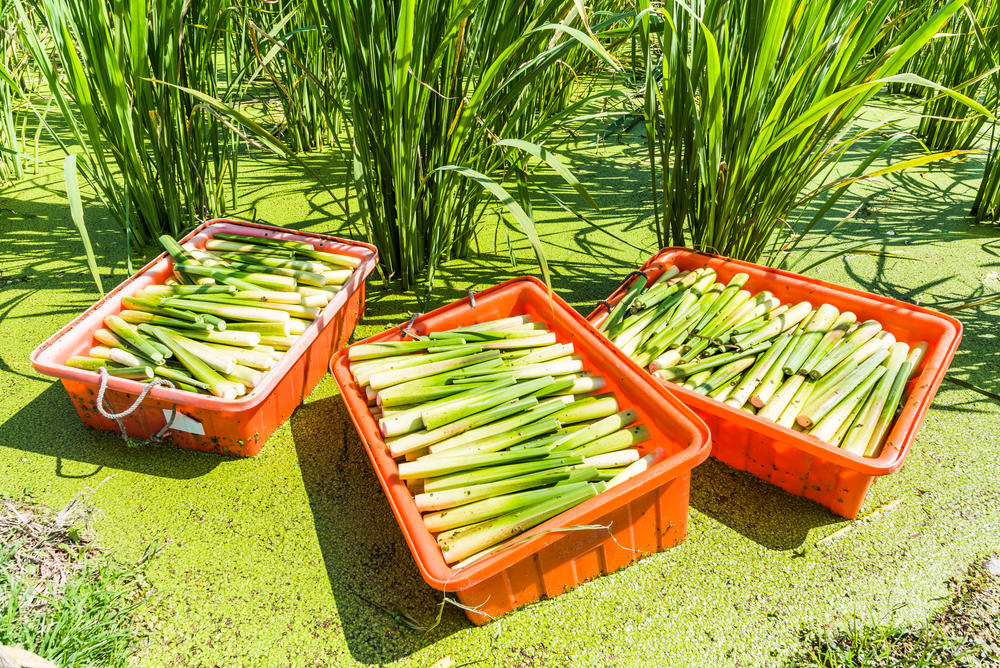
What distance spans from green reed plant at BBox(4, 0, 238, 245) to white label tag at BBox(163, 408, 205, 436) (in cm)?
70

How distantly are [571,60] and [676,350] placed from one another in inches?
86.9

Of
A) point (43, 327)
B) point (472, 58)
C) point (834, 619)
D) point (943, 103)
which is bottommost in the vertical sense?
point (834, 619)

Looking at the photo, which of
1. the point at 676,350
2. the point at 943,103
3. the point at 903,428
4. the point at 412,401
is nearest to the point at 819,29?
the point at 676,350

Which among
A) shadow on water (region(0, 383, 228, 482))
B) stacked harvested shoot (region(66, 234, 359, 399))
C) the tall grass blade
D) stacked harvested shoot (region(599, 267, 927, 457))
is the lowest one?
shadow on water (region(0, 383, 228, 482))

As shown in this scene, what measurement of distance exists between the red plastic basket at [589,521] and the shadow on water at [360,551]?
0.15 metres

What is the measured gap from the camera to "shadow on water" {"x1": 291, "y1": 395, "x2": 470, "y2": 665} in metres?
1.33

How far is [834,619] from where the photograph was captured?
1350 mm

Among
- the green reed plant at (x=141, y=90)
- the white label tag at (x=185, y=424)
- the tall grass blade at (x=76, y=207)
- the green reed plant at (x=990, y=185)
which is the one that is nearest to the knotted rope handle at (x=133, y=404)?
the white label tag at (x=185, y=424)

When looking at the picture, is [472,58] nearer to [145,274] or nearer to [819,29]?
[819,29]

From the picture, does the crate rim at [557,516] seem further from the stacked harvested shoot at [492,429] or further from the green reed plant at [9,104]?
the green reed plant at [9,104]

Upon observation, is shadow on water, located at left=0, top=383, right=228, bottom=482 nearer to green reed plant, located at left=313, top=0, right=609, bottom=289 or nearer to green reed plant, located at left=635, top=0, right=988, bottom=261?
green reed plant, located at left=313, top=0, right=609, bottom=289

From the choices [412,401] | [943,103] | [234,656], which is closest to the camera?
[234,656]

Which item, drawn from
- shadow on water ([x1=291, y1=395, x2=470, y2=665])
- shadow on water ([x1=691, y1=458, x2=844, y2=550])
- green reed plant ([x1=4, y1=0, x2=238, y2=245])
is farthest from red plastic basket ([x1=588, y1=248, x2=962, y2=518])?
green reed plant ([x1=4, y1=0, x2=238, y2=245])

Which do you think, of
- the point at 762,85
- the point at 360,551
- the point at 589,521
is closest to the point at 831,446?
the point at 589,521
